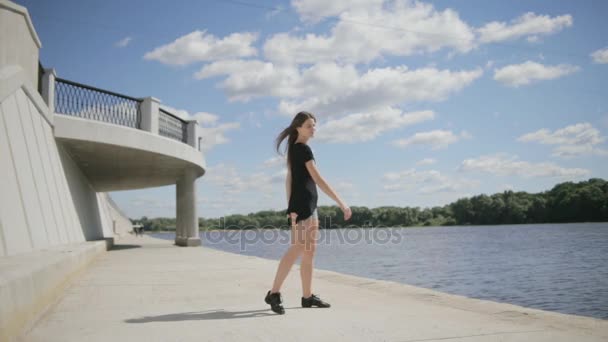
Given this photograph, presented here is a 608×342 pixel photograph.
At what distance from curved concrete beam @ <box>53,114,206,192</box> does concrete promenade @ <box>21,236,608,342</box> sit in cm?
907

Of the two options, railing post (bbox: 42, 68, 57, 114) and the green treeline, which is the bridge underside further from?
the green treeline

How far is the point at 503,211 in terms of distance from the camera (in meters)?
112

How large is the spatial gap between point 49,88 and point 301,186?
479 inches

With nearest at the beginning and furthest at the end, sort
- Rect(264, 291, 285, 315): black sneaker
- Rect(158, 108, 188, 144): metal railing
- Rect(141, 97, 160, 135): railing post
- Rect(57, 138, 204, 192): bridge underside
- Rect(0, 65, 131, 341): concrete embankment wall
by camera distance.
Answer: Rect(0, 65, 131, 341): concrete embankment wall
Rect(264, 291, 285, 315): black sneaker
Rect(57, 138, 204, 192): bridge underside
Rect(141, 97, 160, 135): railing post
Rect(158, 108, 188, 144): metal railing

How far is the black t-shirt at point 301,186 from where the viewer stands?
5215mm

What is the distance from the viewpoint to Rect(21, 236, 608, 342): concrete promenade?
3979 mm

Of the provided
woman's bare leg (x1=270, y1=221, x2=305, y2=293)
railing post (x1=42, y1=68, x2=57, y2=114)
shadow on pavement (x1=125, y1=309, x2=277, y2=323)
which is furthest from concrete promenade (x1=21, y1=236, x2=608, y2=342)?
railing post (x1=42, y1=68, x2=57, y2=114)

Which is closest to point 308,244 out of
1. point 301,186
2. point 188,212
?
point 301,186

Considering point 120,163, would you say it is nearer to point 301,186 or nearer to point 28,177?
point 28,177

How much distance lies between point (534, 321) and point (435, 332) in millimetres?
1176

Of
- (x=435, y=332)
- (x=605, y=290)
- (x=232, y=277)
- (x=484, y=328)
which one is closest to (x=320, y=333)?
(x=435, y=332)

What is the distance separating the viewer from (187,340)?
385cm

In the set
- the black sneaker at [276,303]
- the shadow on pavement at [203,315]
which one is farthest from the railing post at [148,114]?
the black sneaker at [276,303]

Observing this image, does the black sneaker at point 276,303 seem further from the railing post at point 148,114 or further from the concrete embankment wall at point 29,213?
the railing post at point 148,114
